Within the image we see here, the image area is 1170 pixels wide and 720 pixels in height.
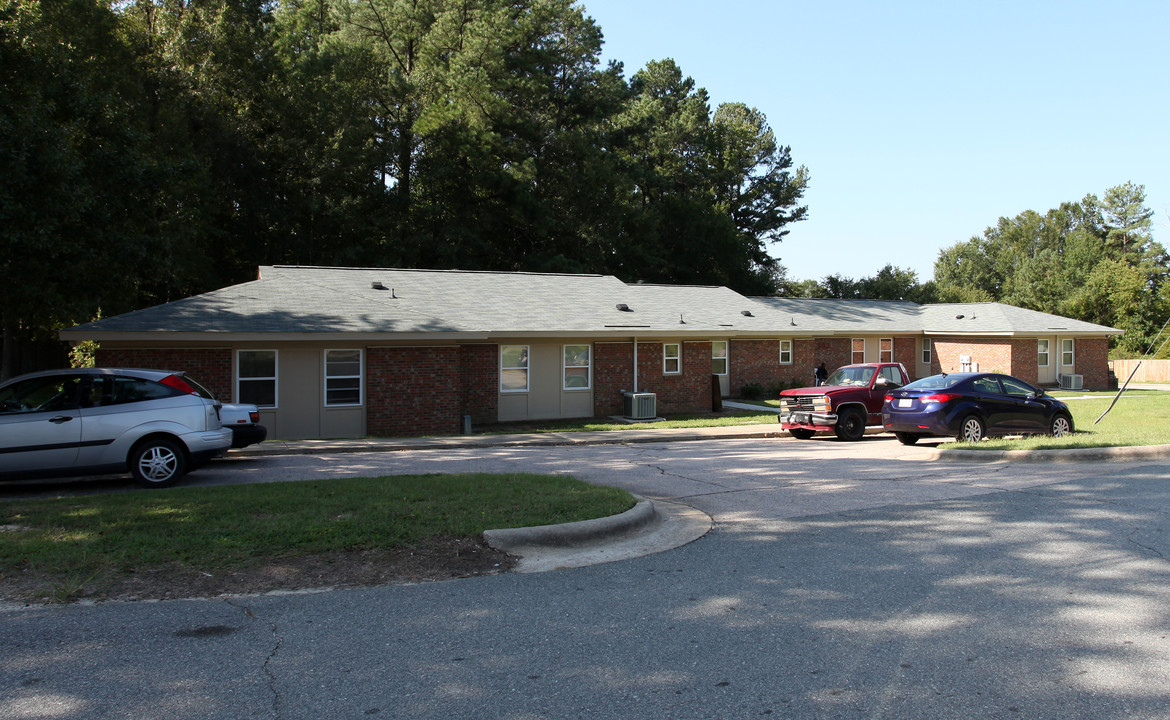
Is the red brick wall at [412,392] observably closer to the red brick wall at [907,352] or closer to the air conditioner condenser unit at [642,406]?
the air conditioner condenser unit at [642,406]

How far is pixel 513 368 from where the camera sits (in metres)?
23.4

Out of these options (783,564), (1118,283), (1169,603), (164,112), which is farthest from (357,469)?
(1118,283)

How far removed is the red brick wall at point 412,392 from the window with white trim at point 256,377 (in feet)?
7.33

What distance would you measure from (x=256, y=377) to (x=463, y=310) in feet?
20.5

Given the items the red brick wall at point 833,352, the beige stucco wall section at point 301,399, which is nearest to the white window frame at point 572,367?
the beige stucco wall section at point 301,399

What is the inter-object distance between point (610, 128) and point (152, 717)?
4595 cm

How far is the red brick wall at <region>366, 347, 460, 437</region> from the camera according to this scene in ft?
66.5

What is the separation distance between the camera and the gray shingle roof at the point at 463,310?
1931 cm

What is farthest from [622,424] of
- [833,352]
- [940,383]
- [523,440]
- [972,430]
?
[833,352]

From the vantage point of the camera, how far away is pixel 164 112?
27.8 meters

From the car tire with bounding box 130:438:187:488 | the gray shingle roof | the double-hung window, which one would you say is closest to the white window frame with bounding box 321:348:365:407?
the gray shingle roof

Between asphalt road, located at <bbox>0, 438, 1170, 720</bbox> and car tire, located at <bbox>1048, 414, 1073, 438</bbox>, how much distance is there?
366 inches

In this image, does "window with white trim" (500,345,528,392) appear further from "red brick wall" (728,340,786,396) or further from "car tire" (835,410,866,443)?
"red brick wall" (728,340,786,396)

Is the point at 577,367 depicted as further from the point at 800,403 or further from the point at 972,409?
the point at 972,409
